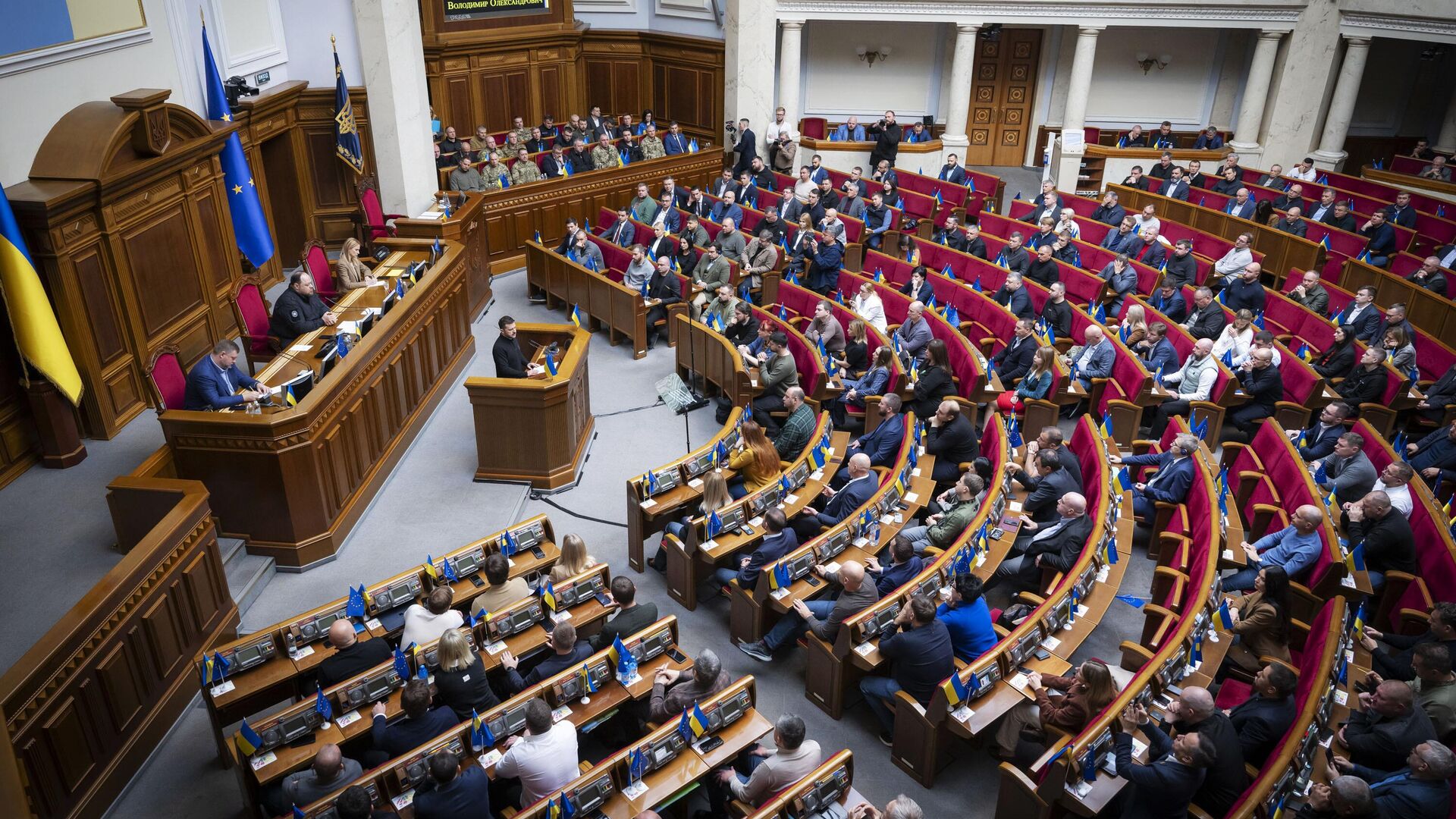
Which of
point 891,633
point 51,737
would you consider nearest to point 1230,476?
point 891,633

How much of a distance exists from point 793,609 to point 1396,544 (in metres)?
4.05

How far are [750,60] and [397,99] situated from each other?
671 centimetres

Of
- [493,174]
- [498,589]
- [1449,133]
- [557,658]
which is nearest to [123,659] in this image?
[498,589]

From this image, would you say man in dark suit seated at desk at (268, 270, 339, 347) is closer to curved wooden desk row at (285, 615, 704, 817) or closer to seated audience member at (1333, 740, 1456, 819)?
curved wooden desk row at (285, 615, 704, 817)

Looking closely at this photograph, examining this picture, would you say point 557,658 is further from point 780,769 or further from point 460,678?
point 780,769

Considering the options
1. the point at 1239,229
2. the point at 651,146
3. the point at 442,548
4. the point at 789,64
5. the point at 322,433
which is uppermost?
the point at 789,64

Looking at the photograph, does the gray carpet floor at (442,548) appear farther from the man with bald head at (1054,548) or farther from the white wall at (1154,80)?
the white wall at (1154,80)

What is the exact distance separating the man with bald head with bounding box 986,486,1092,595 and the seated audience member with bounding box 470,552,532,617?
126 inches

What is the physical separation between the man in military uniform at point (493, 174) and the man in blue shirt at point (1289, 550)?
10.8 metres

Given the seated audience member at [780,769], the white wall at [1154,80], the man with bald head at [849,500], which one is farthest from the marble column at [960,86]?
the seated audience member at [780,769]

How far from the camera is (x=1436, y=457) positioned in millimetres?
7684

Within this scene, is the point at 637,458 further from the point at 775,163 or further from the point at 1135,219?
the point at 775,163

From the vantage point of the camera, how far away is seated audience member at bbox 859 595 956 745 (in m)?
5.31

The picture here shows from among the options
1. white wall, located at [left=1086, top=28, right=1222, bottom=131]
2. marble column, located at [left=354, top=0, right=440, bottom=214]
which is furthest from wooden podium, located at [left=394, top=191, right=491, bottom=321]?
white wall, located at [left=1086, top=28, right=1222, bottom=131]
